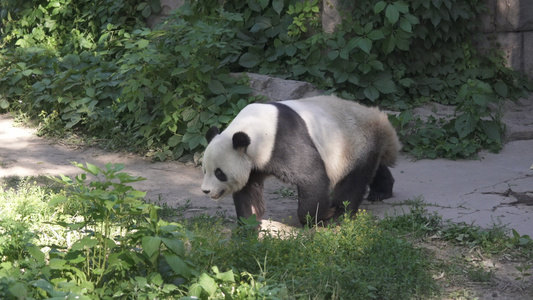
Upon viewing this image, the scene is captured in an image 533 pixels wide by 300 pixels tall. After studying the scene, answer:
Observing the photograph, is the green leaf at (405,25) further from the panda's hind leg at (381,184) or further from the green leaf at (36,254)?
the green leaf at (36,254)

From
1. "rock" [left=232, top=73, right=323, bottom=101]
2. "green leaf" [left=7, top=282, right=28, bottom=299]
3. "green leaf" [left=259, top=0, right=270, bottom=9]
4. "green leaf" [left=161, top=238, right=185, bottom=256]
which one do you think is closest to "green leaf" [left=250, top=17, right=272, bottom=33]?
"green leaf" [left=259, top=0, right=270, bottom=9]

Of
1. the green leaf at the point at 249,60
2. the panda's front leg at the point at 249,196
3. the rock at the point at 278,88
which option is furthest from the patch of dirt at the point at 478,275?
the green leaf at the point at 249,60

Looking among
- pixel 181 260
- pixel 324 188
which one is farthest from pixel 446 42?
pixel 181 260

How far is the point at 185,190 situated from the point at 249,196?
1.48m

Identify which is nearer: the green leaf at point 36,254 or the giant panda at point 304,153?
the green leaf at point 36,254

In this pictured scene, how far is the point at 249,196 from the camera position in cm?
506

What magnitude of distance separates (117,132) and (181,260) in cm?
491

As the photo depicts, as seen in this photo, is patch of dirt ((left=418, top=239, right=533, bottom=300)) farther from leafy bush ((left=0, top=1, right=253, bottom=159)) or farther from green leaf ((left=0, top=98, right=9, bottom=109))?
green leaf ((left=0, top=98, right=9, bottom=109))

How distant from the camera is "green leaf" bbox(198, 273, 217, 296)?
3.20 m

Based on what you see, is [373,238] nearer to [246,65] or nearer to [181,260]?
[181,260]

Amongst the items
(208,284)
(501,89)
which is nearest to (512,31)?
(501,89)

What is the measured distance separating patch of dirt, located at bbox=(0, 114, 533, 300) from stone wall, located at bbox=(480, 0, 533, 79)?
4111 mm

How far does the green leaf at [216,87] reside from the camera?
7.40m

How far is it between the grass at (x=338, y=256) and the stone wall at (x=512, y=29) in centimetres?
478
